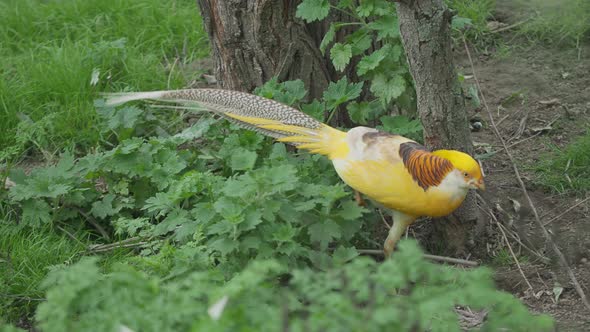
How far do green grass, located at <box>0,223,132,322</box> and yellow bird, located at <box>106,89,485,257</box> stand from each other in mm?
868

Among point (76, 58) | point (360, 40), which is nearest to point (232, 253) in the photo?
point (360, 40)

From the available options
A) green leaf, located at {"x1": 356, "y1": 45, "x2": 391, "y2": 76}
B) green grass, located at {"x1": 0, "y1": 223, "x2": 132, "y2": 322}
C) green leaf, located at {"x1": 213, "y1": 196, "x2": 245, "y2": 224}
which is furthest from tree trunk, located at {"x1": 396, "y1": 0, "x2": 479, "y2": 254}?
green grass, located at {"x1": 0, "y1": 223, "x2": 132, "y2": 322}

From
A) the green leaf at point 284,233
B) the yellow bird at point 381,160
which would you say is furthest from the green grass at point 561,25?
the green leaf at point 284,233

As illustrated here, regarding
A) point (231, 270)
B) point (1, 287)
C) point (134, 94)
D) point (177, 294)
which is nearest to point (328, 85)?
point (134, 94)

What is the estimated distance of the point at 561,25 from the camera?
5.33 metres

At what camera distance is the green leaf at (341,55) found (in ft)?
12.4

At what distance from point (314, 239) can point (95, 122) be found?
2.02 metres

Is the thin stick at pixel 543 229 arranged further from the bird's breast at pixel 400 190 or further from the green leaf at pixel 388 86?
the green leaf at pixel 388 86

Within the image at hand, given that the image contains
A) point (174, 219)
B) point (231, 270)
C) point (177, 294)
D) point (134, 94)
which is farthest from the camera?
point (134, 94)

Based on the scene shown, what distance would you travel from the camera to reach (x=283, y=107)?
376cm

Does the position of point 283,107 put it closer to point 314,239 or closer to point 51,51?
point 314,239

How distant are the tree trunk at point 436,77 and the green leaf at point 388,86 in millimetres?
200

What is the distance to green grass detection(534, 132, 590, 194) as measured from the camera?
4070 mm

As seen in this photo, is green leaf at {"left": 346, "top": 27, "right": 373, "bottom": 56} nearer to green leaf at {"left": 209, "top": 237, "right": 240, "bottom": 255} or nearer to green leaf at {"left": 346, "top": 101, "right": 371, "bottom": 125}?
green leaf at {"left": 346, "top": 101, "right": 371, "bottom": 125}
